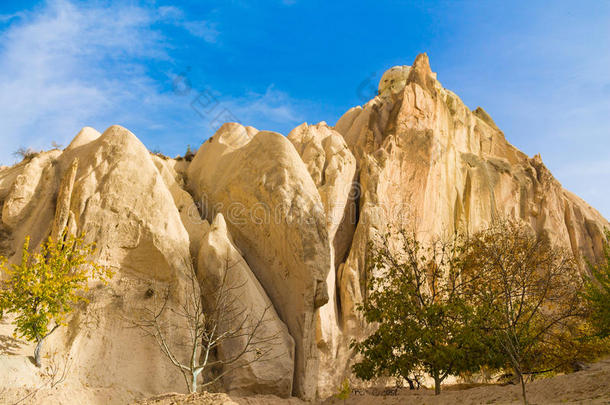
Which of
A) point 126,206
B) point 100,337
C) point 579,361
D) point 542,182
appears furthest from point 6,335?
point 542,182

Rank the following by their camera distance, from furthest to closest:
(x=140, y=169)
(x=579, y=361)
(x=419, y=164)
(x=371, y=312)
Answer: (x=419, y=164) < (x=579, y=361) < (x=140, y=169) < (x=371, y=312)

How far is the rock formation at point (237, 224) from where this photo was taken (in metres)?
15.2

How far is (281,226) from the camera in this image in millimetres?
18688

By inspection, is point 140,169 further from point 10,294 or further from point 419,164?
point 419,164

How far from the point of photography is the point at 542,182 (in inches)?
1492

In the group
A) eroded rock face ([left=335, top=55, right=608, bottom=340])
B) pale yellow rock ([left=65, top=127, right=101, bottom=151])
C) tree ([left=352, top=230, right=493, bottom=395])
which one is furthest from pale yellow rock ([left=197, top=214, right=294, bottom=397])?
pale yellow rock ([left=65, top=127, right=101, bottom=151])

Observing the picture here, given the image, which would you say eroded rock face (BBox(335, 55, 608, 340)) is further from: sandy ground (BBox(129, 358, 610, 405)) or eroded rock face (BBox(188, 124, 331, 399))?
sandy ground (BBox(129, 358, 610, 405))

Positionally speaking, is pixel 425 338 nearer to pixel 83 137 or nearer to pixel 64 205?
pixel 64 205

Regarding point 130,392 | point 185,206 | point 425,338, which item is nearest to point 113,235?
point 185,206

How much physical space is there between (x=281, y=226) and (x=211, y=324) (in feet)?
14.7

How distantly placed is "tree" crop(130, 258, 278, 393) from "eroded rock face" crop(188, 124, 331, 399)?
5.20 ft

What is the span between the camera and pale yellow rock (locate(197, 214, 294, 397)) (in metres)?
15.8

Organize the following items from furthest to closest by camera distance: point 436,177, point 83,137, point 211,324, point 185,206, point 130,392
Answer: point 436,177 < point 83,137 < point 185,206 < point 211,324 < point 130,392

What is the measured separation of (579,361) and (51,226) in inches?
818
